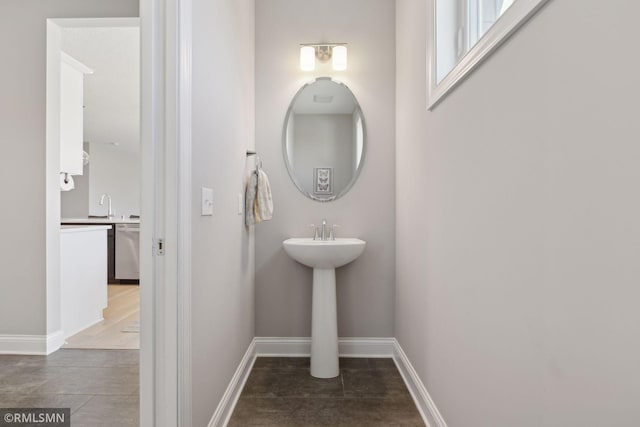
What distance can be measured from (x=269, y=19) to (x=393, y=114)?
43.6 inches

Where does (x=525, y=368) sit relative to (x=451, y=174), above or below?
below

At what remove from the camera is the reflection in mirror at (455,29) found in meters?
1.50

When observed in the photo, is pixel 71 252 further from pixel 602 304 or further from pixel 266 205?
pixel 602 304

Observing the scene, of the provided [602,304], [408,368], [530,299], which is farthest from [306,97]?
[602,304]

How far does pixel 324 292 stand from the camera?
2.42m

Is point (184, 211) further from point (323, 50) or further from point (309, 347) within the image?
point (323, 50)

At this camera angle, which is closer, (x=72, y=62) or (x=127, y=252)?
(x=72, y=62)

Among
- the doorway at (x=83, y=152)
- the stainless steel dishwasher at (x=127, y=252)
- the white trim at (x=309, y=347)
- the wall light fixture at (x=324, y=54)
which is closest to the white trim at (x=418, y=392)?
the white trim at (x=309, y=347)

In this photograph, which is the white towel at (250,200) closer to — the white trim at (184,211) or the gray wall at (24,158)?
the white trim at (184,211)

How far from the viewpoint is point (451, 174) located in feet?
4.98

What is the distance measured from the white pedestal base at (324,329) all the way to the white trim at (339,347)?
0.34m

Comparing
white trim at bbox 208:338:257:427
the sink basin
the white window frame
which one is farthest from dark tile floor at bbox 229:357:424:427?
the white window frame

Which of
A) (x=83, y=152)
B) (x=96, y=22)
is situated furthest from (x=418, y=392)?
(x=83, y=152)

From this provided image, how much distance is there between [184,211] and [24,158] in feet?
7.00
